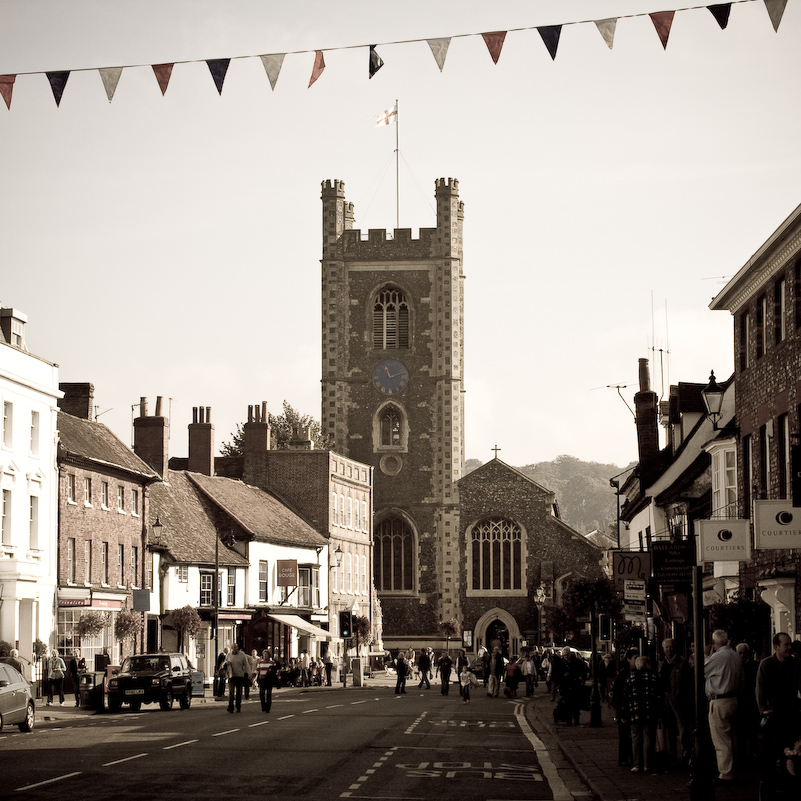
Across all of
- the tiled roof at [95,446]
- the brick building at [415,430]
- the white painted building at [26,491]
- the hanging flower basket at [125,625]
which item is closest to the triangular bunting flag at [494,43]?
Result: the white painted building at [26,491]

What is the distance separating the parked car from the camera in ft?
86.3

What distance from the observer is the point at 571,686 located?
99.3 feet

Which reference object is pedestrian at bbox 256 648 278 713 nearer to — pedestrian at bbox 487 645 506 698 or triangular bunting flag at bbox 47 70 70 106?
pedestrian at bbox 487 645 506 698

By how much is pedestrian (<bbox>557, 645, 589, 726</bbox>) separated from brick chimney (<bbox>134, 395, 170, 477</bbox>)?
1320 inches

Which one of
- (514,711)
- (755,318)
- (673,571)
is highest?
Result: (755,318)

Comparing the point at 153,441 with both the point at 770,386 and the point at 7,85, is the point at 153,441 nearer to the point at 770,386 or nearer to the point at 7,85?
the point at 770,386

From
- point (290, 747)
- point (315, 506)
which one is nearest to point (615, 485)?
point (315, 506)

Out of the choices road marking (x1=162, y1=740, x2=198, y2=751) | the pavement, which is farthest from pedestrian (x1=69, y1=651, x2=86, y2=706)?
road marking (x1=162, y1=740, x2=198, y2=751)

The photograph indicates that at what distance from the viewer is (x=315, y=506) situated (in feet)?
253

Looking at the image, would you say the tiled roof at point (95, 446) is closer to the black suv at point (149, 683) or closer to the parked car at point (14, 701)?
the black suv at point (149, 683)

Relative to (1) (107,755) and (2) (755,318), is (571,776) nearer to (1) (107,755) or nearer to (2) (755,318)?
(1) (107,755)

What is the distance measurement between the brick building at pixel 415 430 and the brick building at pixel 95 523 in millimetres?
31544

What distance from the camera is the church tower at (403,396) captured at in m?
86.4

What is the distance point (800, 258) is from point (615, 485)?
37.7 metres
